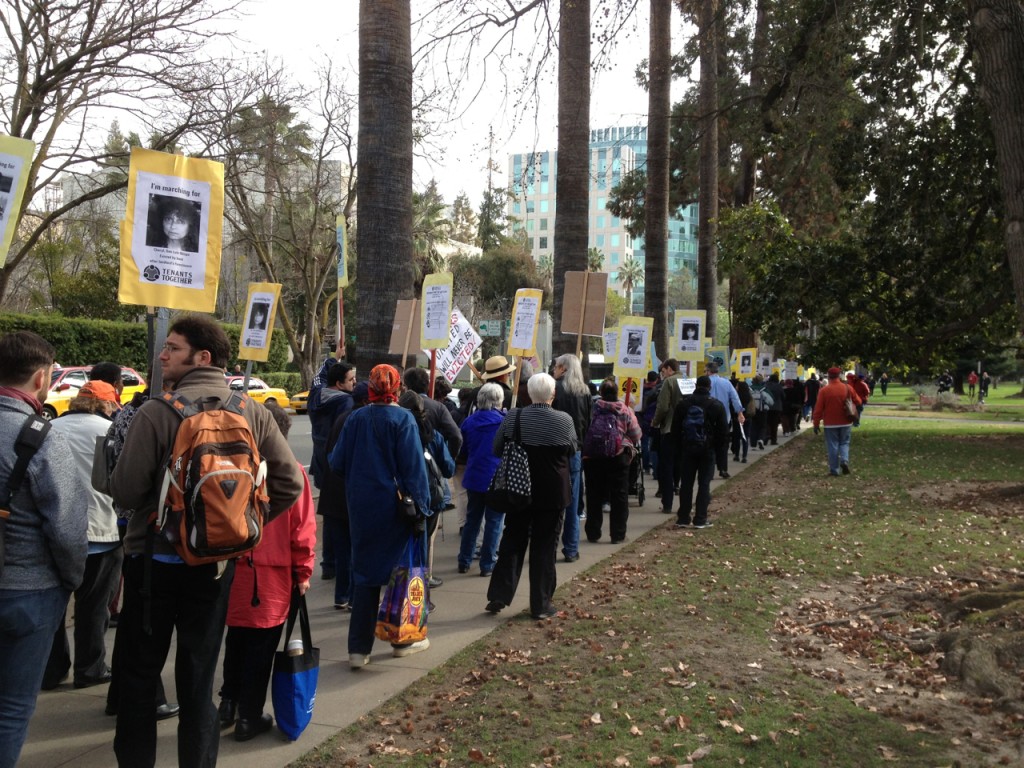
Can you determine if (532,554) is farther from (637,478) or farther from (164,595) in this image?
(637,478)

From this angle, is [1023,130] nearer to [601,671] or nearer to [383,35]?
[601,671]

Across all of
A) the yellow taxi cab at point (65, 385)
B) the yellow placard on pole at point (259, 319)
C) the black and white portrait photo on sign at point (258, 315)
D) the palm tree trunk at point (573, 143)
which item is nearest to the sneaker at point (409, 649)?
the yellow placard on pole at point (259, 319)

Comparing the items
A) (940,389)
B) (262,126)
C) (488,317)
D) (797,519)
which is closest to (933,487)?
(797,519)

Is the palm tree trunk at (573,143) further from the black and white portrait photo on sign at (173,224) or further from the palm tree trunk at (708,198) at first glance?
the palm tree trunk at (708,198)

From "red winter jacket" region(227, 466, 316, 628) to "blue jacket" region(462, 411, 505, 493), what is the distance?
3.81 meters

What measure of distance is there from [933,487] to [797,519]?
4352mm

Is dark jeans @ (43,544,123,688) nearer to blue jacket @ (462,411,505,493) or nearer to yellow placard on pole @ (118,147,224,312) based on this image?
yellow placard on pole @ (118,147,224,312)

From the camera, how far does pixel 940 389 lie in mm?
52500

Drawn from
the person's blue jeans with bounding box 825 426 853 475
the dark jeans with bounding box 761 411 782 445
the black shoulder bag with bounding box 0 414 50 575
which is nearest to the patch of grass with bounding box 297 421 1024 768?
the black shoulder bag with bounding box 0 414 50 575

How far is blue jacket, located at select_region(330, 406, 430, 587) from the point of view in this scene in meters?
5.66

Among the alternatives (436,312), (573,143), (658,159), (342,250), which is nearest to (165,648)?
(436,312)

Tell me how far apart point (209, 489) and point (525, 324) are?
26.8 ft

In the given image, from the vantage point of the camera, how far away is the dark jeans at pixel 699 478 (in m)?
11.0

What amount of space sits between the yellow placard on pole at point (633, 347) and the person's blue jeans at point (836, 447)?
13.8ft
